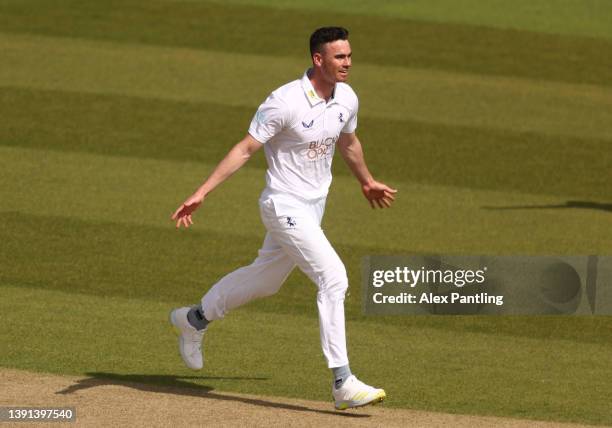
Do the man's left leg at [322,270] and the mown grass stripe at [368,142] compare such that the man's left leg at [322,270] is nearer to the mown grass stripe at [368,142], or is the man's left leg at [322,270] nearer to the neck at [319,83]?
the neck at [319,83]

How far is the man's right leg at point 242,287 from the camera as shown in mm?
8711

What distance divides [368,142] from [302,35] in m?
5.04

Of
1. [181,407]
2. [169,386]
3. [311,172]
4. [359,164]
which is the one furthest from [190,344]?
[359,164]

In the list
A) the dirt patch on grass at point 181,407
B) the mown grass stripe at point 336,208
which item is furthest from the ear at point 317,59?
the mown grass stripe at point 336,208

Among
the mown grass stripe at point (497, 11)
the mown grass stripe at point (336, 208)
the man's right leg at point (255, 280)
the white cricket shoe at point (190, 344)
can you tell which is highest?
the mown grass stripe at point (497, 11)

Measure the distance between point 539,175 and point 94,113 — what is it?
17.0 feet

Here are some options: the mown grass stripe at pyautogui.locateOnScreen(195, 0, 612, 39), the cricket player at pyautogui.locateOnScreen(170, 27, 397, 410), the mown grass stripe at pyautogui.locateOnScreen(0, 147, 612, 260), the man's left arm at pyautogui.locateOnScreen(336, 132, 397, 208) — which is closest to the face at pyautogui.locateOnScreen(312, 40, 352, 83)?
the cricket player at pyautogui.locateOnScreen(170, 27, 397, 410)

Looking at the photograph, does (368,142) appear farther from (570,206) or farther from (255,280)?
(255,280)

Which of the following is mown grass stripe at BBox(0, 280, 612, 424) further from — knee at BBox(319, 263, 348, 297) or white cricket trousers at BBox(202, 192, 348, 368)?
knee at BBox(319, 263, 348, 297)

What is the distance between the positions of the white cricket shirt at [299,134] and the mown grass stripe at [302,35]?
1140 centimetres

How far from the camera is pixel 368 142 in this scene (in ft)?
53.8

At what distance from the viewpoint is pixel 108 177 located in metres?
14.6

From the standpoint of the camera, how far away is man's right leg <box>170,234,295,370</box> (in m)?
8.71

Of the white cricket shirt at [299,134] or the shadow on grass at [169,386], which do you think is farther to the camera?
the shadow on grass at [169,386]
